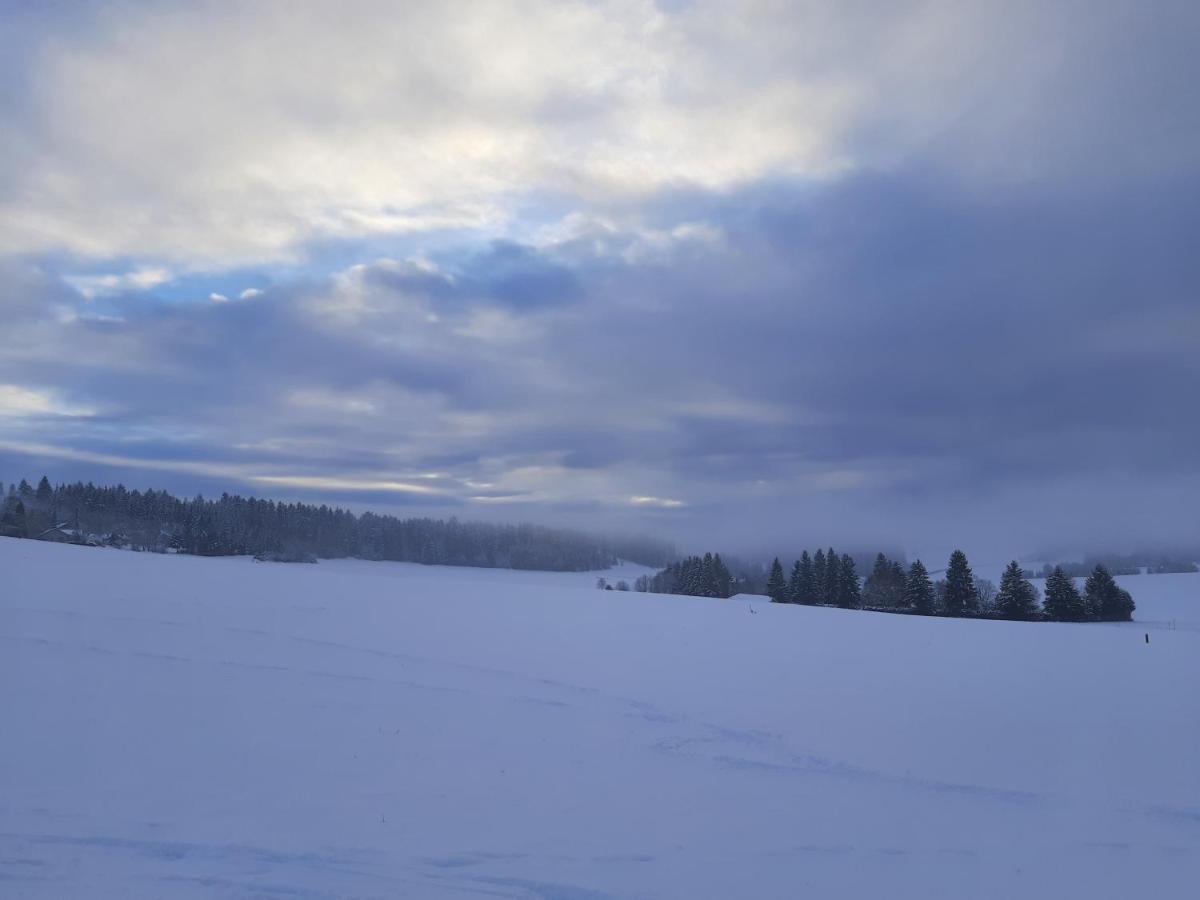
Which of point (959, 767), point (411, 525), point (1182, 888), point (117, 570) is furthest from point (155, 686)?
point (411, 525)

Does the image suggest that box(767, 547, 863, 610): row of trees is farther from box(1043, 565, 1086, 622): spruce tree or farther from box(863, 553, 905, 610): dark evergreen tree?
box(1043, 565, 1086, 622): spruce tree

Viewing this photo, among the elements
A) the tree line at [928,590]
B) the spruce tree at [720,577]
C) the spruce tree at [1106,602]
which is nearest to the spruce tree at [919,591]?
the tree line at [928,590]

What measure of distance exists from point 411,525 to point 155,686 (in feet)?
313

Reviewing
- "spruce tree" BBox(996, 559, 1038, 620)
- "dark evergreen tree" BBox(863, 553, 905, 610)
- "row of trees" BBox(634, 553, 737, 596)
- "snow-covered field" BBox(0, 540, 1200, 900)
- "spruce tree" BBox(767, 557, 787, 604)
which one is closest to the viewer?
"snow-covered field" BBox(0, 540, 1200, 900)

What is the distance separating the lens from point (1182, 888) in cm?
836

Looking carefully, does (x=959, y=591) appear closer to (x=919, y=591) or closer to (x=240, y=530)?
(x=919, y=591)

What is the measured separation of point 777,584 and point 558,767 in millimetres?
57443

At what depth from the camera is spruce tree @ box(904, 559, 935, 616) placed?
5494 centimetres

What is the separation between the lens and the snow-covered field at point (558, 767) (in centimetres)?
791

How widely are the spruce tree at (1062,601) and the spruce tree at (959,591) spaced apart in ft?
16.9

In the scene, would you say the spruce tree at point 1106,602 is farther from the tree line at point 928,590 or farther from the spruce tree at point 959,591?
the spruce tree at point 959,591

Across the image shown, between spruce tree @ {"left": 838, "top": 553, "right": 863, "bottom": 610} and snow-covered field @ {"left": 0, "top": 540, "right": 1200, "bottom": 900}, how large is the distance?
128 feet

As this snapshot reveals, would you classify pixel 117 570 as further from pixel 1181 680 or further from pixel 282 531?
pixel 282 531

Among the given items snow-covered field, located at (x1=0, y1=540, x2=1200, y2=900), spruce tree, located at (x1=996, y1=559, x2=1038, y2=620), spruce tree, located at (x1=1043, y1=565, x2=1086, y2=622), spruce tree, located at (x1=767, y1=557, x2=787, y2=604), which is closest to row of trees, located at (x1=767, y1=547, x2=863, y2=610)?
spruce tree, located at (x1=767, y1=557, x2=787, y2=604)
